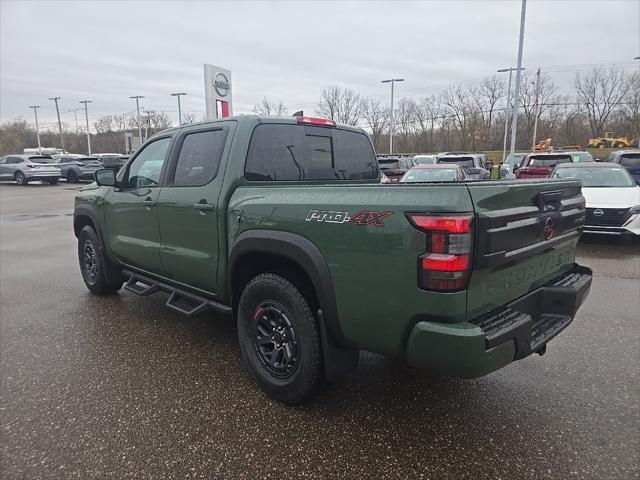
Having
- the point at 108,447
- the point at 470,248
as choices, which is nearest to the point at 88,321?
the point at 108,447

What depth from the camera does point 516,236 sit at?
2.35m

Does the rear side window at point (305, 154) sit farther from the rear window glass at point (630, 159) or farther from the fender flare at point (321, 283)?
the rear window glass at point (630, 159)

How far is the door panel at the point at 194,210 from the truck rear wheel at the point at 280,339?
20.7 inches

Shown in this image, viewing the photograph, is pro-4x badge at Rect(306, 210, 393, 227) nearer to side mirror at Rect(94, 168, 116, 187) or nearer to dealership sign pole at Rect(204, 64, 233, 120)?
side mirror at Rect(94, 168, 116, 187)

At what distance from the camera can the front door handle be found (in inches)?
132

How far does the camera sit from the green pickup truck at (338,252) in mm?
2146

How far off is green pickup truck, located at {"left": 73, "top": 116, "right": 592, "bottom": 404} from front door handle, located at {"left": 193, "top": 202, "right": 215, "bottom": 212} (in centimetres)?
2

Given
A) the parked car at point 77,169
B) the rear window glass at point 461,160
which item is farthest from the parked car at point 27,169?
the rear window glass at point 461,160

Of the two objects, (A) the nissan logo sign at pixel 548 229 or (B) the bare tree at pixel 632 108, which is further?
(B) the bare tree at pixel 632 108

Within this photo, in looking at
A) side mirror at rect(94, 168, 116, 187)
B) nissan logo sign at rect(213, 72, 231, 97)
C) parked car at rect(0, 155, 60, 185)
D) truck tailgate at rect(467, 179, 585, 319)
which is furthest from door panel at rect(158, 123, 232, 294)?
parked car at rect(0, 155, 60, 185)

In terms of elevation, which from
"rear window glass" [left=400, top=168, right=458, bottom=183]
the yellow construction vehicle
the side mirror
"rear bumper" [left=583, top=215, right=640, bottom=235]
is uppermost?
the yellow construction vehicle

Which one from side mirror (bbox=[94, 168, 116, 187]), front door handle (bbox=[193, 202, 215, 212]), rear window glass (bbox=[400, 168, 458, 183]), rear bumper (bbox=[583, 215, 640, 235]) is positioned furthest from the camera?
rear window glass (bbox=[400, 168, 458, 183])

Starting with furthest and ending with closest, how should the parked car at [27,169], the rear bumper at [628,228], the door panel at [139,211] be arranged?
the parked car at [27,169] → the rear bumper at [628,228] → the door panel at [139,211]

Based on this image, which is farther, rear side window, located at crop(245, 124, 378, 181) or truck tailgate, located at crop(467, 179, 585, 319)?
rear side window, located at crop(245, 124, 378, 181)
